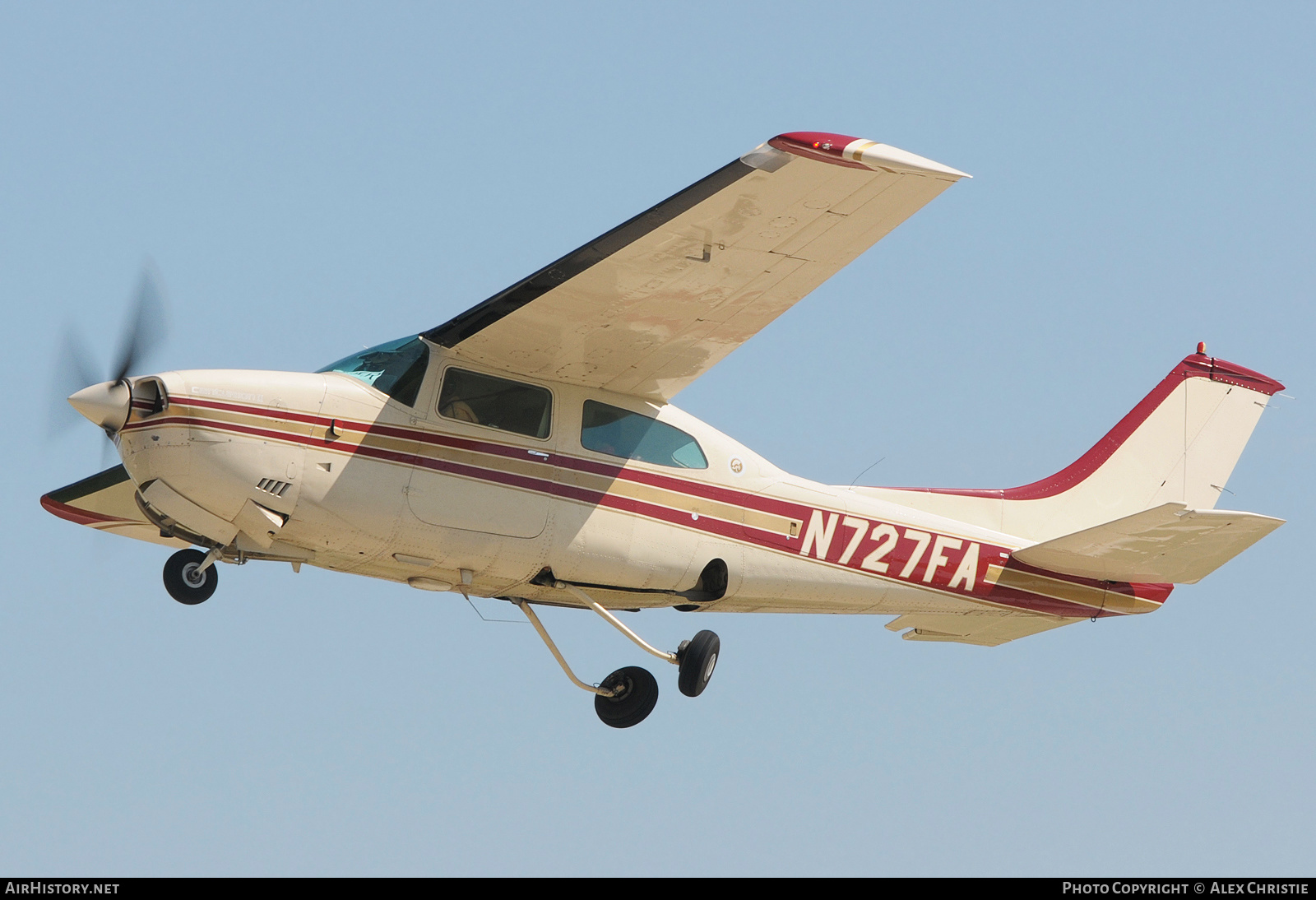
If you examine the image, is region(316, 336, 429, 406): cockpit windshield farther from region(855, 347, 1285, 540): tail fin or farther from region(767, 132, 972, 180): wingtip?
region(855, 347, 1285, 540): tail fin

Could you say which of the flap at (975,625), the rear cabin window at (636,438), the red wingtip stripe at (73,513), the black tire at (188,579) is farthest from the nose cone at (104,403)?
the flap at (975,625)

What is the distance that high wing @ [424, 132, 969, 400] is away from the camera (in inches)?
369

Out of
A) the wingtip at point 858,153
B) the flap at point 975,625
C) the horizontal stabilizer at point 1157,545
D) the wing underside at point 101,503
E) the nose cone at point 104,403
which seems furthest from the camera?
the flap at point 975,625

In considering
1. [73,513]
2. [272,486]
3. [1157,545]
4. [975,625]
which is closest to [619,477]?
[272,486]

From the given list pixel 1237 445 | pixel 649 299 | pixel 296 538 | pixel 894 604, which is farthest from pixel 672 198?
pixel 1237 445

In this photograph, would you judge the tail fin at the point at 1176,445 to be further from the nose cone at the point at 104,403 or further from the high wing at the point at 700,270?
the nose cone at the point at 104,403

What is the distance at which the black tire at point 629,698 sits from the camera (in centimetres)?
1196

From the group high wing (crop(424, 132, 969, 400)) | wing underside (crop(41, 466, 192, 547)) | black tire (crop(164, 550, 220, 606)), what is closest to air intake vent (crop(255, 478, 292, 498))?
black tire (crop(164, 550, 220, 606))

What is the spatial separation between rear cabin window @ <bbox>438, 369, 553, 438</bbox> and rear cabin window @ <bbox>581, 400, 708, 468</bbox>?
375 mm

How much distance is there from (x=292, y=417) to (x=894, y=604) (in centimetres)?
538

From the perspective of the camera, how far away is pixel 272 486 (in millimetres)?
10352

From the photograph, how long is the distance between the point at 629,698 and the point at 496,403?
2660mm

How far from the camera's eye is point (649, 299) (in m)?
10.8

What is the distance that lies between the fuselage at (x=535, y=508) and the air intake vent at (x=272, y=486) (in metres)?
0.02
